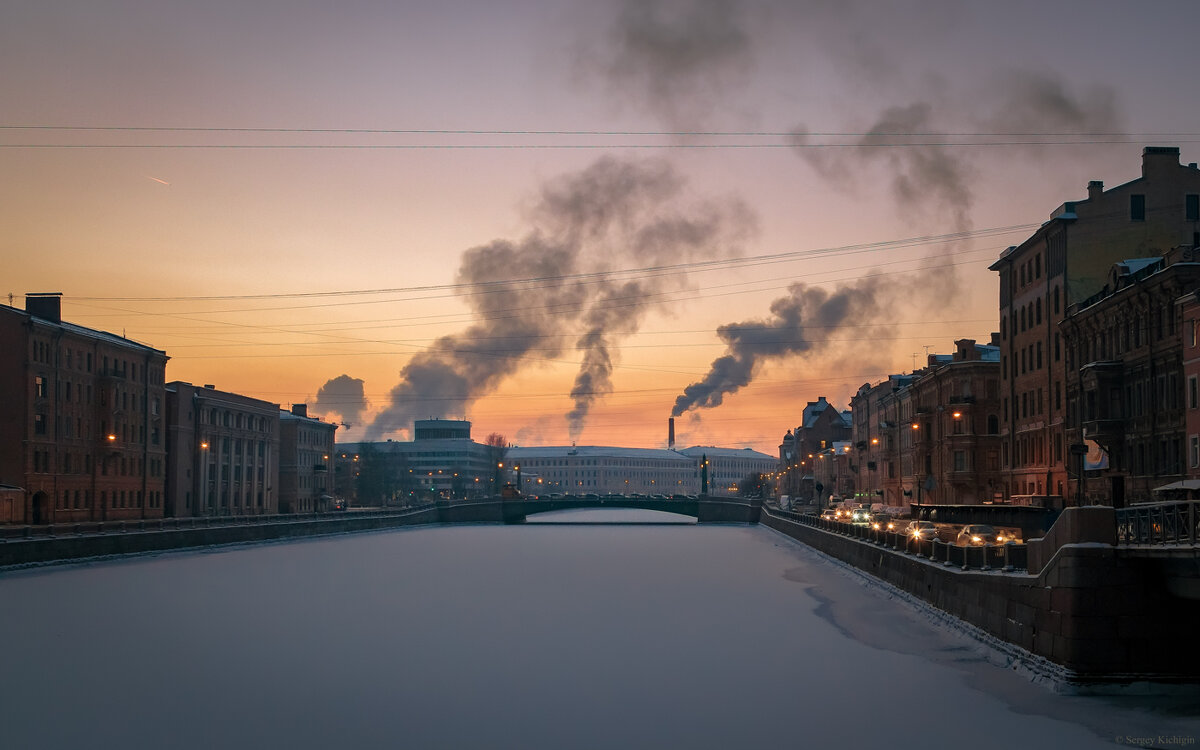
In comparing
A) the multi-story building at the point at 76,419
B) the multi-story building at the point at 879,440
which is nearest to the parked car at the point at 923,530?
the multi-story building at the point at 879,440

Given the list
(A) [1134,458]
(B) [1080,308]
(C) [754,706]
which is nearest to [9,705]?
(C) [754,706]

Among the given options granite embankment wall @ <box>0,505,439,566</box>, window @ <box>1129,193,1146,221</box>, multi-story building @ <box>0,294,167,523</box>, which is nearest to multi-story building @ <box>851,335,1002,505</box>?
window @ <box>1129,193,1146,221</box>

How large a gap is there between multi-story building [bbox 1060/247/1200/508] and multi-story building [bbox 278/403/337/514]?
10805 cm

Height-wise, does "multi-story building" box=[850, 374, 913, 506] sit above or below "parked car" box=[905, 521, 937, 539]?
above

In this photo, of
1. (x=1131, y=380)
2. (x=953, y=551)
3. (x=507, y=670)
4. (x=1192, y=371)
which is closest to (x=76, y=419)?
(x=507, y=670)

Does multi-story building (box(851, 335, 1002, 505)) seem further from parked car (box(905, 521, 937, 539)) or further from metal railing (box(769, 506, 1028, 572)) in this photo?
metal railing (box(769, 506, 1028, 572))

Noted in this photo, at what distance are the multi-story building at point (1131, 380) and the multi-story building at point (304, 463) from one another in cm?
10805

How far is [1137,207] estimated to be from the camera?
3140 inches

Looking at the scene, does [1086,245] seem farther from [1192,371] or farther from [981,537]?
[981,537]

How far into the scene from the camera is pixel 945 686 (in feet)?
108

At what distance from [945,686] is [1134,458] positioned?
1508 inches

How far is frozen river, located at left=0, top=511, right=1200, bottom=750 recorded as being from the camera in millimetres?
27312

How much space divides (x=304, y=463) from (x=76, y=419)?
240ft

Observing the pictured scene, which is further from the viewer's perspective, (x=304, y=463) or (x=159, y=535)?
(x=304, y=463)
